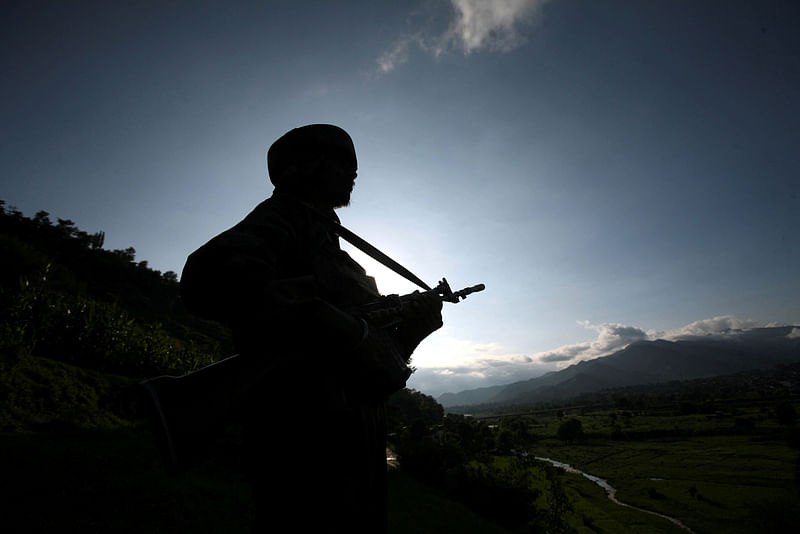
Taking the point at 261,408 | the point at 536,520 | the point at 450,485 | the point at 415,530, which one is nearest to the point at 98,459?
the point at 261,408

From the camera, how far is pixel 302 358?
204 cm

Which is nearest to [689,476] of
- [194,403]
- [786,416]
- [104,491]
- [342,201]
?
[786,416]

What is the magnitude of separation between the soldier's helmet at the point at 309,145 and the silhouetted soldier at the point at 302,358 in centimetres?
15

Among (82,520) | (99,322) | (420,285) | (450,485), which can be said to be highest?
(99,322)

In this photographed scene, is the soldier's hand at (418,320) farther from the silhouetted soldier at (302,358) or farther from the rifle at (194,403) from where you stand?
the rifle at (194,403)

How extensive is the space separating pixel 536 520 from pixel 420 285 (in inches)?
1900

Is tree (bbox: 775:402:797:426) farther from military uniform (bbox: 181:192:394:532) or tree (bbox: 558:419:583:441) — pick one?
military uniform (bbox: 181:192:394:532)

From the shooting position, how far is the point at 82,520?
9.21m

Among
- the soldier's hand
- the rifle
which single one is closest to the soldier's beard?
the soldier's hand

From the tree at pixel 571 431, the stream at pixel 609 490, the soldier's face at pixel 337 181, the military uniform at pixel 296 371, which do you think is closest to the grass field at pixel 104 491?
the military uniform at pixel 296 371

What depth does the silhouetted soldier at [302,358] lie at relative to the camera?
173 centimetres

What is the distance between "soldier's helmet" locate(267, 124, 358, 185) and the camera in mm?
2938

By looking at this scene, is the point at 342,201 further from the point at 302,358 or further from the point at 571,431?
the point at 571,431

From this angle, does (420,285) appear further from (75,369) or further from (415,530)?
(75,369)
